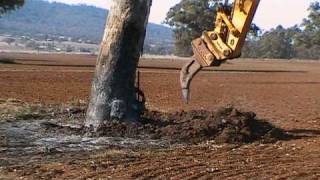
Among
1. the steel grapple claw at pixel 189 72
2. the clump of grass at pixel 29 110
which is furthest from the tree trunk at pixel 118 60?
the clump of grass at pixel 29 110

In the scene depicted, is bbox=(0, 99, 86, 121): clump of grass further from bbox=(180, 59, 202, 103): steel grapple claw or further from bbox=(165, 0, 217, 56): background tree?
bbox=(165, 0, 217, 56): background tree

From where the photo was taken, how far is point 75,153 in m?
10.5

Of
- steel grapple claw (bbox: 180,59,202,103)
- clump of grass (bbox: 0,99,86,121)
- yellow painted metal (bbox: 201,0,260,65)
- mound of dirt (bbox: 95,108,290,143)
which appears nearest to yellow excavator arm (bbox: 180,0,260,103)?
yellow painted metal (bbox: 201,0,260,65)

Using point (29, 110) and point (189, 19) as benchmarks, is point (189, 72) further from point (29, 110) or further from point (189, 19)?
point (189, 19)

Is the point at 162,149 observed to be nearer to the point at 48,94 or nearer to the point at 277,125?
the point at 277,125

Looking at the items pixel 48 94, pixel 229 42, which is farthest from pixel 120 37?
pixel 48 94

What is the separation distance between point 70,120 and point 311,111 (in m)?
7.71

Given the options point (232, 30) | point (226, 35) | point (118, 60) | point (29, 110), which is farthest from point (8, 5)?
point (232, 30)

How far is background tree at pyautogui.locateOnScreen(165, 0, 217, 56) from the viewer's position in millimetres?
92375

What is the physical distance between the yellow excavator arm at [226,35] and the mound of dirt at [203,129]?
1.16 meters

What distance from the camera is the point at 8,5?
52.5m

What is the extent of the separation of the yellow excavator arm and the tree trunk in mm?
1167

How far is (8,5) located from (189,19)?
45.5 m

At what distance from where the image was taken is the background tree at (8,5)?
51153 millimetres
